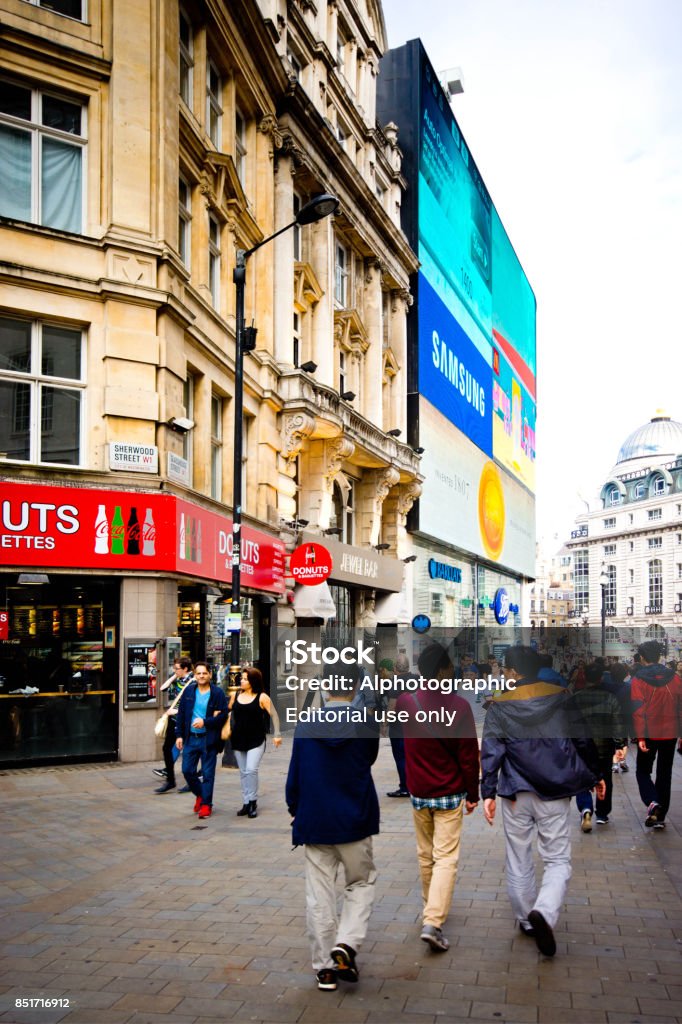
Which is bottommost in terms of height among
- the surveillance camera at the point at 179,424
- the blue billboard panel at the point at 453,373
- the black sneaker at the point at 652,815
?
the black sneaker at the point at 652,815

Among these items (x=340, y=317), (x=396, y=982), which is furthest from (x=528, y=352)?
(x=396, y=982)

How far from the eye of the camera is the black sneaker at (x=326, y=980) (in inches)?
225

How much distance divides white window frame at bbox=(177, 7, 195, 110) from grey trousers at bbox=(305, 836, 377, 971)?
17.3m

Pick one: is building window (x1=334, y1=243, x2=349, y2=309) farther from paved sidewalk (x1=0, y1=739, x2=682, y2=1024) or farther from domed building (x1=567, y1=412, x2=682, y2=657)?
domed building (x1=567, y1=412, x2=682, y2=657)

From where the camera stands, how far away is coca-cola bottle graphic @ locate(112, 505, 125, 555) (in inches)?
643

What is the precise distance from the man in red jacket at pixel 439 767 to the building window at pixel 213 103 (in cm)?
1760

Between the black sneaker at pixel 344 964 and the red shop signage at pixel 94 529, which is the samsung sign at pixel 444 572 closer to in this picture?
the red shop signage at pixel 94 529

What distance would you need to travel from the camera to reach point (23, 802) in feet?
41.4

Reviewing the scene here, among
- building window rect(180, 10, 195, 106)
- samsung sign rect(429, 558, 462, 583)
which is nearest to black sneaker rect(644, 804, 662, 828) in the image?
building window rect(180, 10, 195, 106)

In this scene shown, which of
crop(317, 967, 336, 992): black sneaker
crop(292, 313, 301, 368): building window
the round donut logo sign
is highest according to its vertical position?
crop(292, 313, 301, 368): building window

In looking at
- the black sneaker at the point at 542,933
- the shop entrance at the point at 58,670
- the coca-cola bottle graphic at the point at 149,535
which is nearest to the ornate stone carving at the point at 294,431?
the coca-cola bottle graphic at the point at 149,535

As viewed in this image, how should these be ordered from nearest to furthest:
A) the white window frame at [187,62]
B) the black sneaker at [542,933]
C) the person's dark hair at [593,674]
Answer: the black sneaker at [542,933] → the person's dark hair at [593,674] → the white window frame at [187,62]

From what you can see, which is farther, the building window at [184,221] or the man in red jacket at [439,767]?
the building window at [184,221]

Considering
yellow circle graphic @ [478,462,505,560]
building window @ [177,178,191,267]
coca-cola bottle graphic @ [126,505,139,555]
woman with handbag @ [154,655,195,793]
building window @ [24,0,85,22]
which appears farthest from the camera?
yellow circle graphic @ [478,462,505,560]
